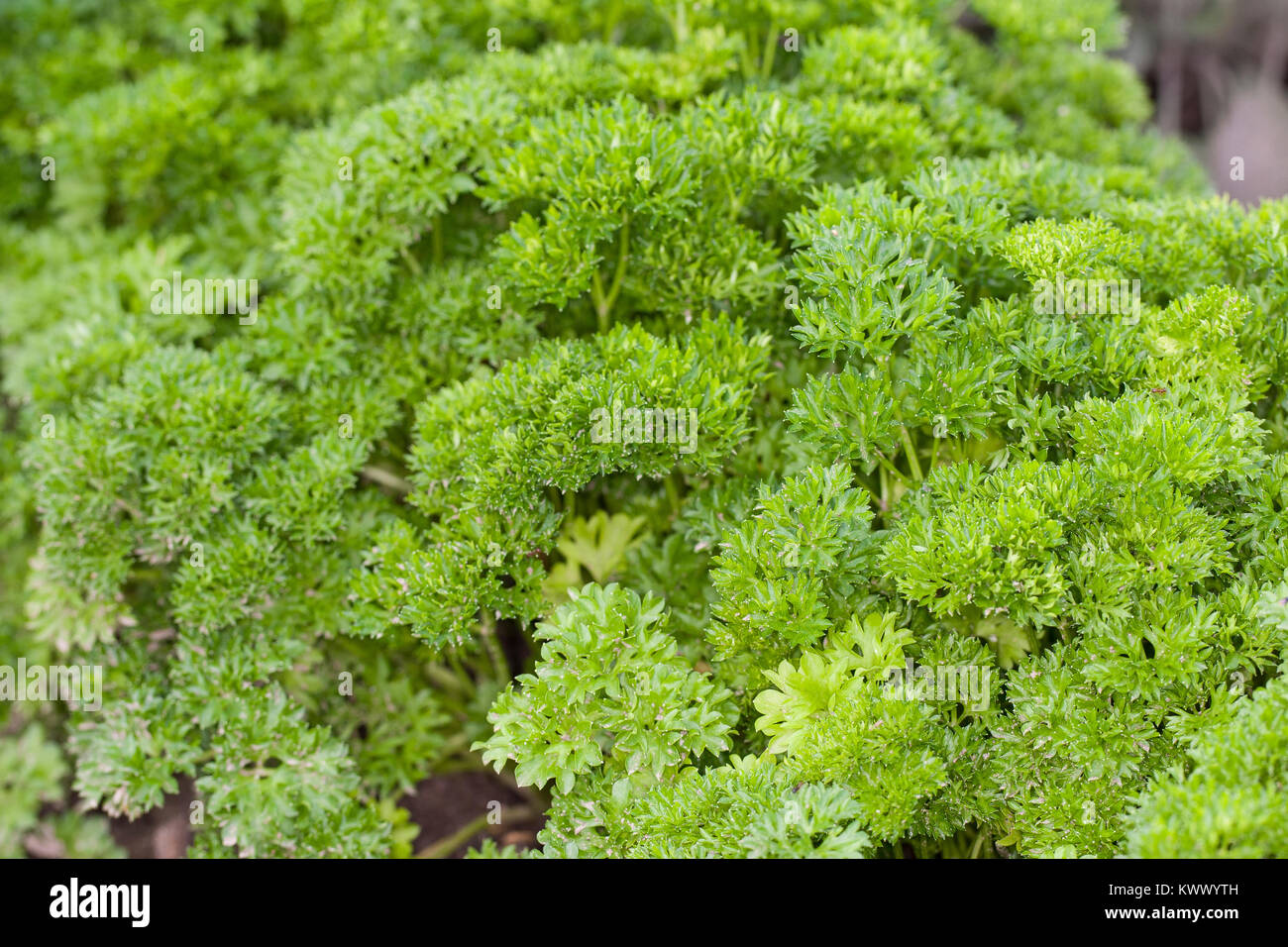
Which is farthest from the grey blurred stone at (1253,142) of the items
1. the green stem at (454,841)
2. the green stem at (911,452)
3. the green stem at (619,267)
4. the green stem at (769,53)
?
the green stem at (454,841)

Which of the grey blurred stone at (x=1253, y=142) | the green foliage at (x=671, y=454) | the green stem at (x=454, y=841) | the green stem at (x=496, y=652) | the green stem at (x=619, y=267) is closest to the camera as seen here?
the green foliage at (x=671, y=454)

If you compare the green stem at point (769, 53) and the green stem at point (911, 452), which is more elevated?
the green stem at point (769, 53)

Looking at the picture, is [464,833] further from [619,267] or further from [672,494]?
[619,267]

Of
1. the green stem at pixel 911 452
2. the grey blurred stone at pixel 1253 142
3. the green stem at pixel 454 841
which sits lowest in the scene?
the green stem at pixel 454 841

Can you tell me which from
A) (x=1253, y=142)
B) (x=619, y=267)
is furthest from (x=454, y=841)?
(x=1253, y=142)

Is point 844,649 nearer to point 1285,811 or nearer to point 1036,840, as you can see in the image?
point 1036,840

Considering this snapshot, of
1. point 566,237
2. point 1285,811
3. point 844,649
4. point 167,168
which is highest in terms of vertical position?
point 167,168

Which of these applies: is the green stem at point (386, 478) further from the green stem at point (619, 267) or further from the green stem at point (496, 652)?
the green stem at point (619, 267)
